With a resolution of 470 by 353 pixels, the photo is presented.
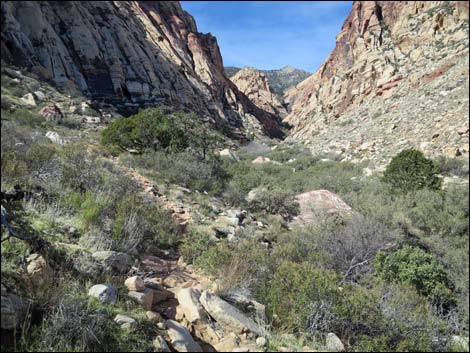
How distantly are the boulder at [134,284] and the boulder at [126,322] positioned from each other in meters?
0.64

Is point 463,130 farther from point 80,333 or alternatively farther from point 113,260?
point 80,333

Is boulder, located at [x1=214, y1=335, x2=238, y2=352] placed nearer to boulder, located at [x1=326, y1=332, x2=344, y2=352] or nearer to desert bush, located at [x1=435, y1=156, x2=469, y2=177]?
boulder, located at [x1=326, y1=332, x2=344, y2=352]

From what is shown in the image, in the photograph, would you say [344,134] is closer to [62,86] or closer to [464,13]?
[464,13]

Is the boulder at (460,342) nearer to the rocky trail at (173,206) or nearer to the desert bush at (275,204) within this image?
the rocky trail at (173,206)

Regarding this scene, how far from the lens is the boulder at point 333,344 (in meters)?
3.13

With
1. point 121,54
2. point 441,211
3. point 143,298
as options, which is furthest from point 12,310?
point 121,54

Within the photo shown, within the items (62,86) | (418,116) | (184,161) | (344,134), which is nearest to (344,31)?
(344,134)

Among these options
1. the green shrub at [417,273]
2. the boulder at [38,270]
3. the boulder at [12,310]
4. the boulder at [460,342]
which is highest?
the boulder at [38,270]

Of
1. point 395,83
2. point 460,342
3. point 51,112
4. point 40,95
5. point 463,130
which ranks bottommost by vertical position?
point 460,342

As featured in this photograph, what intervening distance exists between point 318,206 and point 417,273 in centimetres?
415

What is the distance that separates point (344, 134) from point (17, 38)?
22868mm

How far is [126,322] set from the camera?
2584 millimetres

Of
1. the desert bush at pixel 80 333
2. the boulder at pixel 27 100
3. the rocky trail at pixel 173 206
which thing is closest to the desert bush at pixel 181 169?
the rocky trail at pixel 173 206

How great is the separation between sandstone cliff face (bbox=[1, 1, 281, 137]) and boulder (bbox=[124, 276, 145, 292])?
51.7 ft
